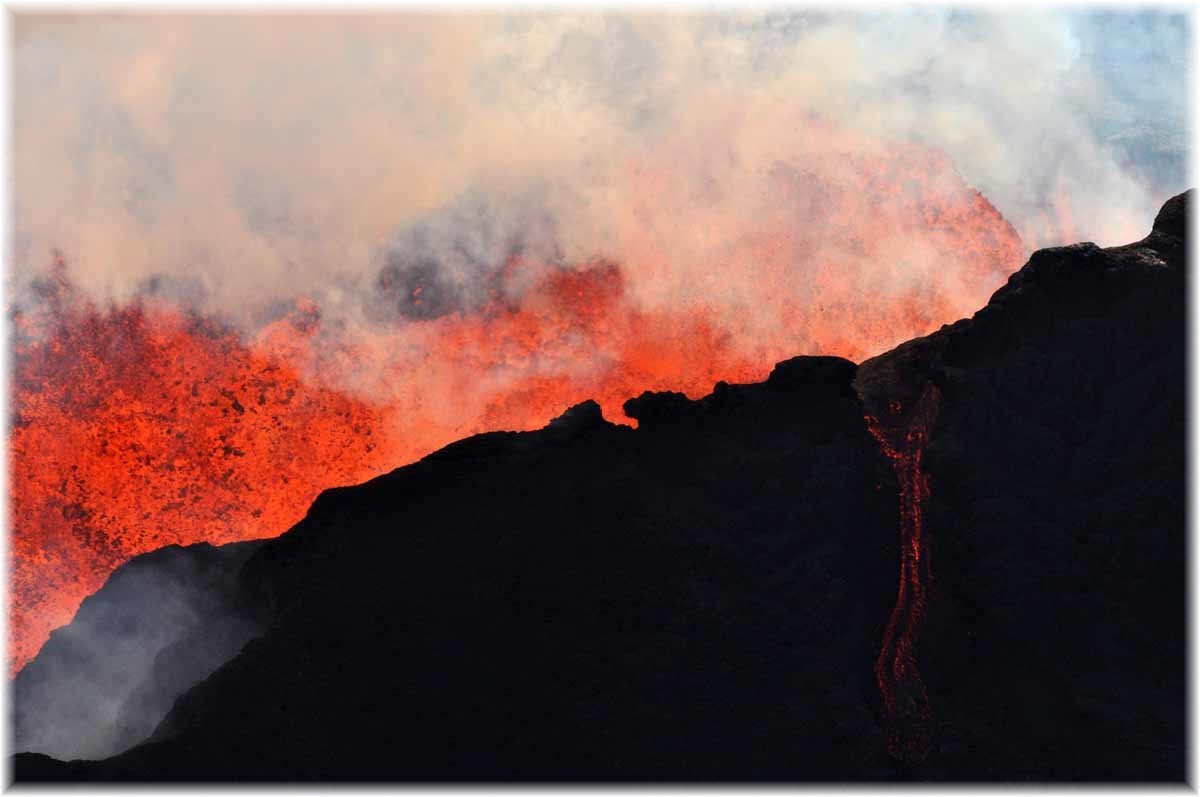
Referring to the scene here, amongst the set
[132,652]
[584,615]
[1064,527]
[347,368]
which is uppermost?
[347,368]

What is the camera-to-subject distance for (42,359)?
10961mm

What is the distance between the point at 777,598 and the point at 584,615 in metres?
1.49

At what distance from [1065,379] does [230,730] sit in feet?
22.3

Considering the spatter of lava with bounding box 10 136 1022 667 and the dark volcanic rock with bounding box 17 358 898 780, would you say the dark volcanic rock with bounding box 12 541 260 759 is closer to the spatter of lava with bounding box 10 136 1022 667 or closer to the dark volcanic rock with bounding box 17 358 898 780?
the spatter of lava with bounding box 10 136 1022 667

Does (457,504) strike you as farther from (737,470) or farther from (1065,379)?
(1065,379)

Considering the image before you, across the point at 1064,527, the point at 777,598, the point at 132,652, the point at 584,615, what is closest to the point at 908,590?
the point at 777,598

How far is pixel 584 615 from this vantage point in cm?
946

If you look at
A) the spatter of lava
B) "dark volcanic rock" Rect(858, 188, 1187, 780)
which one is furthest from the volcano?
the spatter of lava

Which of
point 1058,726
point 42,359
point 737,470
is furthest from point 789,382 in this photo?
point 42,359

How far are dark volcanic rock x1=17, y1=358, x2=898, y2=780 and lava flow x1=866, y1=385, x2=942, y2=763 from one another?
126mm

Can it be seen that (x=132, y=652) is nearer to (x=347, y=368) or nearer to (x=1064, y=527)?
(x=347, y=368)

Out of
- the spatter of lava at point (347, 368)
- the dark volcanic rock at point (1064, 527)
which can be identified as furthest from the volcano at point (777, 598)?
the spatter of lava at point (347, 368)

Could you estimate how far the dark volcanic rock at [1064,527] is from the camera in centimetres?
886

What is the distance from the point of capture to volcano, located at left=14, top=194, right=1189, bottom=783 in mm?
9000
